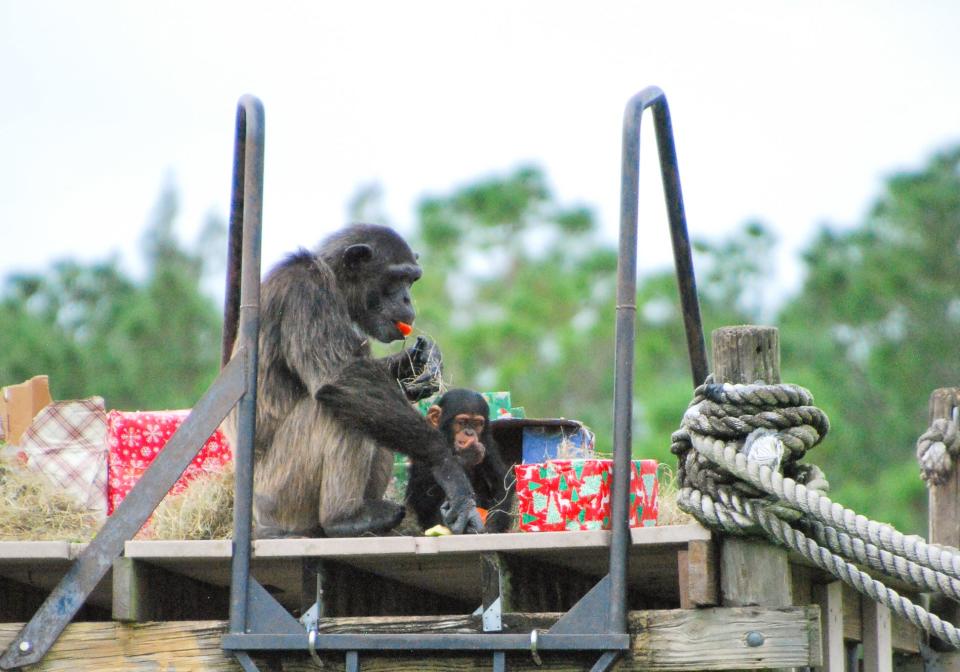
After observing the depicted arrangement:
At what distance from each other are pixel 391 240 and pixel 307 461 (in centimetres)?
141

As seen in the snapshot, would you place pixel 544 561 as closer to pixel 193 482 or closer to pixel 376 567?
pixel 376 567

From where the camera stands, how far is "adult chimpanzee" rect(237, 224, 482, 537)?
5.75 m

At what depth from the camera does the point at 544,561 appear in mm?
5297

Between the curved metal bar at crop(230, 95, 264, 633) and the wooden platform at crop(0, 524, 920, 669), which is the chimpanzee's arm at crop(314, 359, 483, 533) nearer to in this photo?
the wooden platform at crop(0, 524, 920, 669)

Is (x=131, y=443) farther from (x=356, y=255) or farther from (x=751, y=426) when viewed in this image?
(x=751, y=426)

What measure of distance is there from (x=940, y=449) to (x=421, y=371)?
8.84ft

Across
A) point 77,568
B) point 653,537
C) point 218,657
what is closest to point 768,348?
point 653,537

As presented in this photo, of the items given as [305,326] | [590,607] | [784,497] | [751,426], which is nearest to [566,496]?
[590,607]

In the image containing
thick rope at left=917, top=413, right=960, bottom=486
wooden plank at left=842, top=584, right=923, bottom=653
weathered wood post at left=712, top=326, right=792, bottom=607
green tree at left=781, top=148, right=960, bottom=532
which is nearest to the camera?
weathered wood post at left=712, top=326, right=792, bottom=607

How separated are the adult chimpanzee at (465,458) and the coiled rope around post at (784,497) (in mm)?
1730

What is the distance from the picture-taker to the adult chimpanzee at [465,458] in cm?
651

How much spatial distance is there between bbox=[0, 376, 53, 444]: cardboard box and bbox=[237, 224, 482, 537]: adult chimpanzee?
1328 millimetres

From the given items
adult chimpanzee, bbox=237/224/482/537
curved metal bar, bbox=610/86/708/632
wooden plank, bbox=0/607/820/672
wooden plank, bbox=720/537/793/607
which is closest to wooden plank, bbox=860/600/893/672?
wooden plank, bbox=720/537/793/607

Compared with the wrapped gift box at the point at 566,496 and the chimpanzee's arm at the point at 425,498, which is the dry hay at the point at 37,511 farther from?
the wrapped gift box at the point at 566,496
